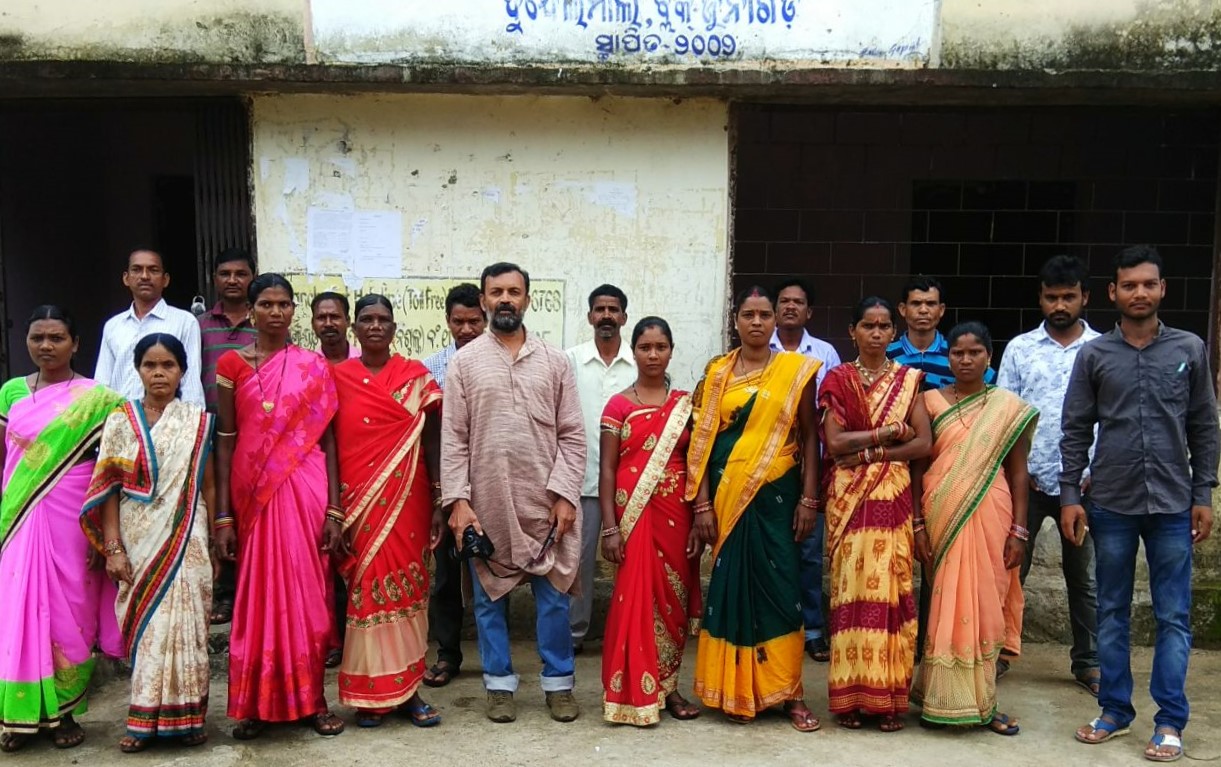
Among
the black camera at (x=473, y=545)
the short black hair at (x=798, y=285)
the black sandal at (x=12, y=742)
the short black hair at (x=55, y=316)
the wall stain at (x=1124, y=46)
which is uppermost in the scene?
the wall stain at (x=1124, y=46)

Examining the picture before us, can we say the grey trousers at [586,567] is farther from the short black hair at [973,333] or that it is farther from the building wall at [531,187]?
the short black hair at [973,333]

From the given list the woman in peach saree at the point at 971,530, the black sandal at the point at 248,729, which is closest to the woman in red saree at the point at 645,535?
the woman in peach saree at the point at 971,530

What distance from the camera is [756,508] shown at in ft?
13.6

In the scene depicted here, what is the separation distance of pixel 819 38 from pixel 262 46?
2.95 m

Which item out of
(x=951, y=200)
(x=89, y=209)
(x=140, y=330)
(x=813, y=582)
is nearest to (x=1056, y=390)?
(x=813, y=582)

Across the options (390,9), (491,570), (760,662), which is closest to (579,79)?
(390,9)

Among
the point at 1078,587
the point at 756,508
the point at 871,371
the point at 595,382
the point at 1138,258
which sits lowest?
the point at 1078,587

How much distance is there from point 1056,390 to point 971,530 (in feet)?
3.16

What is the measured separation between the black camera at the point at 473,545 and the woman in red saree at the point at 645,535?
0.48 meters

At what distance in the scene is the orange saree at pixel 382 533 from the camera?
4.12 meters

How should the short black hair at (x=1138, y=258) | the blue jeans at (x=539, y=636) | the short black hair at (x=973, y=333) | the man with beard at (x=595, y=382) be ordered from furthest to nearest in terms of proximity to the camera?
the man with beard at (x=595, y=382)
the blue jeans at (x=539, y=636)
the short black hair at (x=973, y=333)
the short black hair at (x=1138, y=258)

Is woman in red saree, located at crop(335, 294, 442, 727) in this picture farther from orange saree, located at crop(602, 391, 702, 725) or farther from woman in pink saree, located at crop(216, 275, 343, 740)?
orange saree, located at crop(602, 391, 702, 725)

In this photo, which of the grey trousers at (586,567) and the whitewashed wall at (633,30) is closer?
the grey trousers at (586,567)

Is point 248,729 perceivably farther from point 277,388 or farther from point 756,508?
point 756,508
